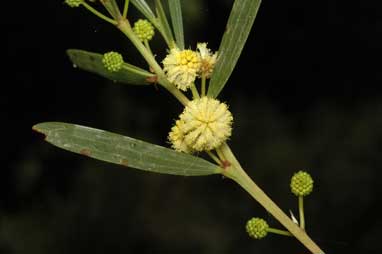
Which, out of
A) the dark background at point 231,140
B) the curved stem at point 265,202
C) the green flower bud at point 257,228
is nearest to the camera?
the curved stem at point 265,202

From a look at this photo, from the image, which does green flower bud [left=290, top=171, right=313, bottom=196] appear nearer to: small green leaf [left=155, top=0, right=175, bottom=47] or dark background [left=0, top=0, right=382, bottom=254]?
small green leaf [left=155, top=0, right=175, bottom=47]

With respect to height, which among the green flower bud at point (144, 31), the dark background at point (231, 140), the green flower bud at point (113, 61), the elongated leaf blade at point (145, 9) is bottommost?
the dark background at point (231, 140)

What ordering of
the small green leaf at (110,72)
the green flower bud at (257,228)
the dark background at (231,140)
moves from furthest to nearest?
the dark background at (231,140)
the green flower bud at (257,228)
the small green leaf at (110,72)

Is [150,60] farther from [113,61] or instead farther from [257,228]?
[257,228]

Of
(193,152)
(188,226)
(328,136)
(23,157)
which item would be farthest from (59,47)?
(193,152)

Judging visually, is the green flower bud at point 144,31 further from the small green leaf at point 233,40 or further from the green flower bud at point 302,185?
the green flower bud at point 302,185

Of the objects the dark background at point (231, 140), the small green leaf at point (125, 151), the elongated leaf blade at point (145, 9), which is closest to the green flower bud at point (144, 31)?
the elongated leaf blade at point (145, 9)

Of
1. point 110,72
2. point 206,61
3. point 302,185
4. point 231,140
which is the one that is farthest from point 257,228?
point 231,140

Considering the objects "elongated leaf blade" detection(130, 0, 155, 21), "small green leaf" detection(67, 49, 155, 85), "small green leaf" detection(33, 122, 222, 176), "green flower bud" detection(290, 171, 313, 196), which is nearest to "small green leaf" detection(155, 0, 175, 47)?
"elongated leaf blade" detection(130, 0, 155, 21)
